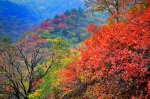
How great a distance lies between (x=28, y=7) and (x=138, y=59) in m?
143

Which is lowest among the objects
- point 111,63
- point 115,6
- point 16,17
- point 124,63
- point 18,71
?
point 18,71

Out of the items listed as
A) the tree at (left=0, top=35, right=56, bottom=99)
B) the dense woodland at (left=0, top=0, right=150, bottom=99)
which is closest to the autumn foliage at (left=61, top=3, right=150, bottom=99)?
the dense woodland at (left=0, top=0, right=150, bottom=99)

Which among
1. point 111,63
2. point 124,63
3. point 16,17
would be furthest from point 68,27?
point 124,63

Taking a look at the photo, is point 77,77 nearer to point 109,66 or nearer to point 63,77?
point 63,77

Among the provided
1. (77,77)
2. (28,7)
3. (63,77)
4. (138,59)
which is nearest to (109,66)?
(138,59)

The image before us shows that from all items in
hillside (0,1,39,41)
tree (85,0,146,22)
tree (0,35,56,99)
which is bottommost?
tree (0,35,56,99)

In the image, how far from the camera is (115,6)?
2070cm

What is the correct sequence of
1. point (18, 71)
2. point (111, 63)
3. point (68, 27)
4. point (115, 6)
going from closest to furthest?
point (111, 63) → point (115, 6) → point (18, 71) → point (68, 27)

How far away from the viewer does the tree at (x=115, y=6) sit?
61.4 ft

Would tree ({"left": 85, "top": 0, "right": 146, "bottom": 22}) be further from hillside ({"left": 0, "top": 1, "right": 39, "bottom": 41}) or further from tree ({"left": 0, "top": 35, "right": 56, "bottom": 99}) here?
hillside ({"left": 0, "top": 1, "right": 39, "bottom": 41})

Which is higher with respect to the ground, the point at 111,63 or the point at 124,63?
the point at 124,63

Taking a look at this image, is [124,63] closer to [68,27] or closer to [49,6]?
[68,27]

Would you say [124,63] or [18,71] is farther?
[18,71]

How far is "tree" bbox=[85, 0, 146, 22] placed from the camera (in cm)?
1871
